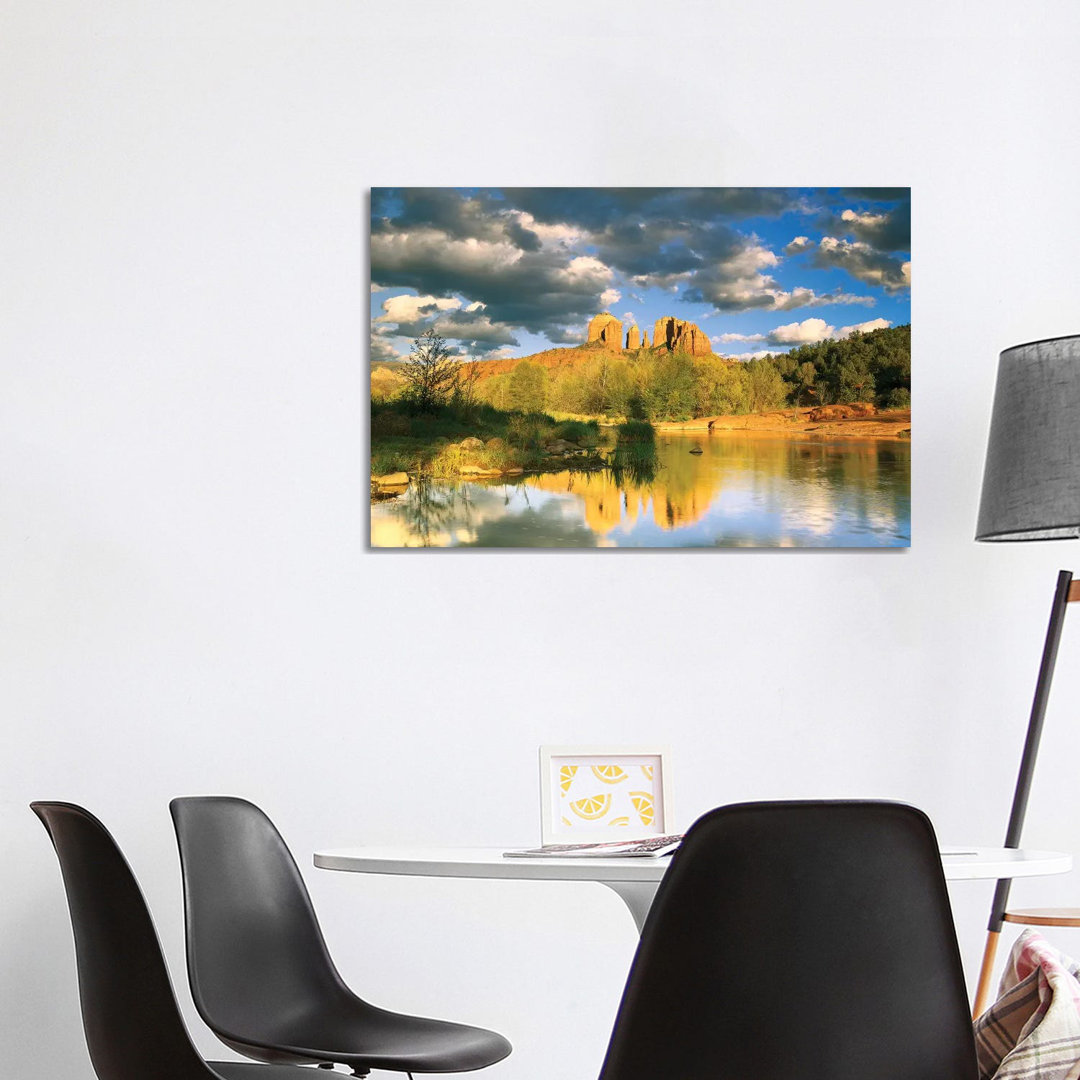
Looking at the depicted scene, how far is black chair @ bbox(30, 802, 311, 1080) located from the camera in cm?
163

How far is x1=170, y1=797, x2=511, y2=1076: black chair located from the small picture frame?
42cm

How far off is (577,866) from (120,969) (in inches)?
24.5

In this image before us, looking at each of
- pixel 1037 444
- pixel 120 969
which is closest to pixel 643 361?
pixel 1037 444

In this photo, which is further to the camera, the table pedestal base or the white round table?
the table pedestal base

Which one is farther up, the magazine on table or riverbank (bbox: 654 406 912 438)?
riverbank (bbox: 654 406 912 438)

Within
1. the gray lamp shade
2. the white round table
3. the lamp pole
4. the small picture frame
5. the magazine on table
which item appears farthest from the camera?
the lamp pole

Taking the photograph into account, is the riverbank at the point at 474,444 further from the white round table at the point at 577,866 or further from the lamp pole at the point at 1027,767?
the white round table at the point at 577,866

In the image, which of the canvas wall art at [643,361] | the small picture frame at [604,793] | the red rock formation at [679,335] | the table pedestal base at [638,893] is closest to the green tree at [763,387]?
the canvas wall art at [643,361]

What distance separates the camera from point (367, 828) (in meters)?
2.86

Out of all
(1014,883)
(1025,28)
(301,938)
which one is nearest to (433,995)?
(301,938)

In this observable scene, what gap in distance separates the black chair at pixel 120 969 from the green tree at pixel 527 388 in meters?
1.55

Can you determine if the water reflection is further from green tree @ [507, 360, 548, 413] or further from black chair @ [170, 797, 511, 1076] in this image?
black chair @ [170, 797, 511, 1076]

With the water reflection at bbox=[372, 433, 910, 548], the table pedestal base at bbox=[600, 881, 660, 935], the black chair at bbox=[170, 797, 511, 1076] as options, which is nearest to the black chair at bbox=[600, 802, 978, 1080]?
the table pedestal base at bbox=[600, 881, 660, 935]

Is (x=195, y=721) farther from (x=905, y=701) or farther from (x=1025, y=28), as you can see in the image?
(x=1025, y=28)
